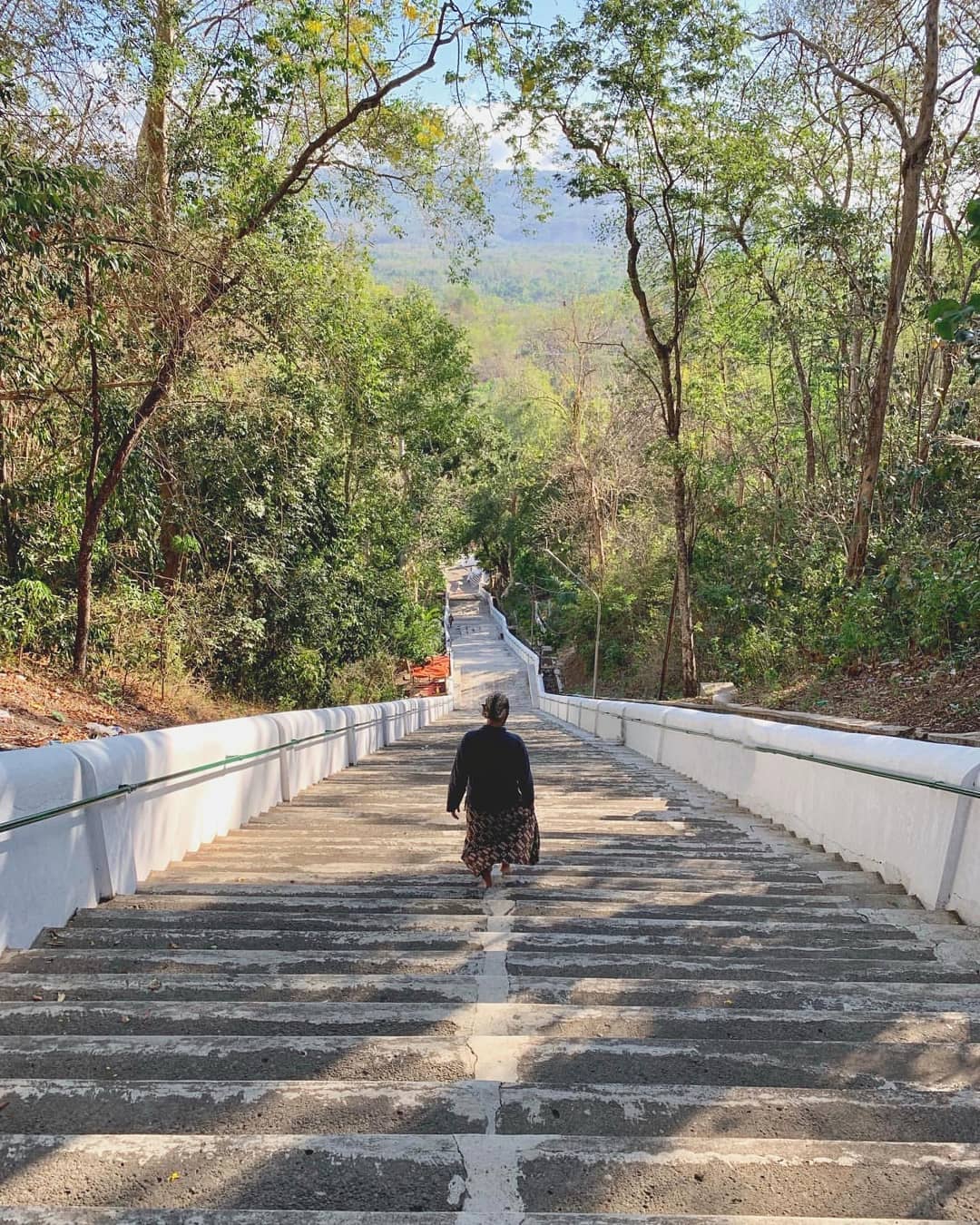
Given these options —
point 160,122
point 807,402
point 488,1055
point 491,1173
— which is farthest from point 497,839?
point 807,402

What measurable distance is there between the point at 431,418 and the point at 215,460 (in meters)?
18.1

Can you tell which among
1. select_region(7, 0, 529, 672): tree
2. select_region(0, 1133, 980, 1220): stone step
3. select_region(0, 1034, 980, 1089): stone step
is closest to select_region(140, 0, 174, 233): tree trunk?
select_region(7, 0, 529, 672): tree

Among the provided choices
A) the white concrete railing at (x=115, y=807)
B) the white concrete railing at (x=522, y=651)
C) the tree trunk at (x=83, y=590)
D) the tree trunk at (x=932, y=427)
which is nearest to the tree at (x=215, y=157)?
the tree trunk at (x=83, y=590)

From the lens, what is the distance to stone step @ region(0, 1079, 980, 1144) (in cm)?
212

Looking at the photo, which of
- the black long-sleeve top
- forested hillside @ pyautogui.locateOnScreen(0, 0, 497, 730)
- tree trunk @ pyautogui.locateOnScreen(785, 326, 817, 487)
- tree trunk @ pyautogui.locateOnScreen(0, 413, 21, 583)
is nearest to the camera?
the black long-sleeve top

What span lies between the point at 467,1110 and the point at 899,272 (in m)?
12.8

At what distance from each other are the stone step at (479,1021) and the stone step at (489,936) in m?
0.63

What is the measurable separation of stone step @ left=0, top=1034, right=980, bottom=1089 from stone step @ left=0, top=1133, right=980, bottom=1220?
0.36 metres

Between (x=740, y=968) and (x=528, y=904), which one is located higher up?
(x=740, y=968)

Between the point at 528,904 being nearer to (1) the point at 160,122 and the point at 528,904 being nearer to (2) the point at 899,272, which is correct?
(1) the point at 160,122

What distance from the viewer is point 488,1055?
98.0 inches

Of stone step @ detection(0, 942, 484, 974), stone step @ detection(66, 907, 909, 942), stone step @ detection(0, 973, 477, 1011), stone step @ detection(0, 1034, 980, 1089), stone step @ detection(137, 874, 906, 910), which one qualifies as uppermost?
stone step @ detection(0, 1034, 980, 1089)

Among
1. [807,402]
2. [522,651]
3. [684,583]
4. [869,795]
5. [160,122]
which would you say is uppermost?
[160,122]

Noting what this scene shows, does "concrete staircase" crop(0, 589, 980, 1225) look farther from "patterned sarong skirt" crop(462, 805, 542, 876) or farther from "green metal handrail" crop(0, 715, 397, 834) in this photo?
"green metal handrail" crop(0, 715, 397, 834)
